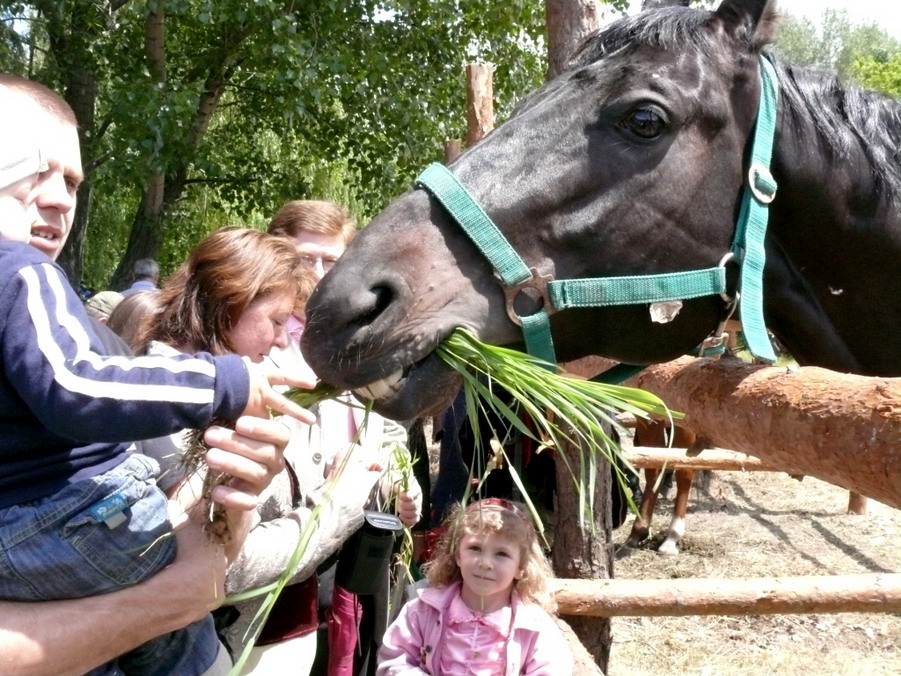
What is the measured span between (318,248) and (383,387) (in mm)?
1838

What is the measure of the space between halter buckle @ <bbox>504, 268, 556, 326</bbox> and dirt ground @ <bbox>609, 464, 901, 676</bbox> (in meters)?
3.55

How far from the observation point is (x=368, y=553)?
2654 millimetres

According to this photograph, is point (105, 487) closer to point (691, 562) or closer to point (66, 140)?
point (66, 140)

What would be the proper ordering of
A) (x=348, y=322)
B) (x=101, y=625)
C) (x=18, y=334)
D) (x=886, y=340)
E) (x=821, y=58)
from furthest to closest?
(x=821, y=58)
(x=886, y=340)
(x=348, y=322)
(x=101, y=625)
(x=18, y=334)

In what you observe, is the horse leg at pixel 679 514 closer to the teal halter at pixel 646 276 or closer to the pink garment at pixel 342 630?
the pink garment at pixel 342 630

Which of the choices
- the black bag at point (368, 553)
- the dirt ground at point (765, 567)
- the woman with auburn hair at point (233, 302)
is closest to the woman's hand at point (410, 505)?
the black bag at point (368, 553)

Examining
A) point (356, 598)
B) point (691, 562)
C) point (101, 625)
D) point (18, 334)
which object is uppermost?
point (18, 334)

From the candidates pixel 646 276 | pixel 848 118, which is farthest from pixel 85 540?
pixel 848 118

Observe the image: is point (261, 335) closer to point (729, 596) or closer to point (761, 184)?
point (761, 184)

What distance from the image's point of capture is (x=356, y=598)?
287 cm

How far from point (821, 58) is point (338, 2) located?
8.44 m

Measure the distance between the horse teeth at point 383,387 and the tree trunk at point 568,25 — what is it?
2199 mm

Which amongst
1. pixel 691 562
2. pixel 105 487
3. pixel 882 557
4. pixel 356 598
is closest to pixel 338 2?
pixel 691 562

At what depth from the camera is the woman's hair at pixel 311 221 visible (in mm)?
3561
